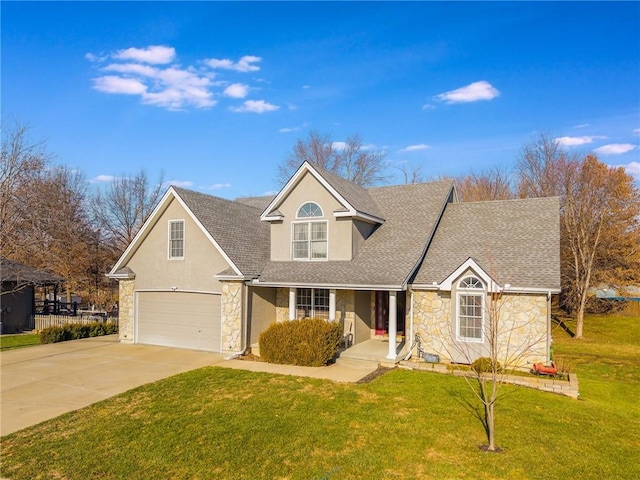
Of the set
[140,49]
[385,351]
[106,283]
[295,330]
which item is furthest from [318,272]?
[106,283]

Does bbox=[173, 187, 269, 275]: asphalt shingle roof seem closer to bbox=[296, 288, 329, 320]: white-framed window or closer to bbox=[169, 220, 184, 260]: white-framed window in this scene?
bbox=[169, 220, 184, 260]: white-framed window

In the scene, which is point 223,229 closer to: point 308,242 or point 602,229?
point 308,242

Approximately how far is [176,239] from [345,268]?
7195mm

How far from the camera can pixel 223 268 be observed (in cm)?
1598

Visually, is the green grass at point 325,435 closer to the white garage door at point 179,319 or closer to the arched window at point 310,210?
the white garage door at point 179,319

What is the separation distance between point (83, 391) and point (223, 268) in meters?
6.32

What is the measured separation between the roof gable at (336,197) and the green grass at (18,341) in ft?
39.1

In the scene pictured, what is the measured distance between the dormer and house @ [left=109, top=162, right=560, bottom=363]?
0.05m

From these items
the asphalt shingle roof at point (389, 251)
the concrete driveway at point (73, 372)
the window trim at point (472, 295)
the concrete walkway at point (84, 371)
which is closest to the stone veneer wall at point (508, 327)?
the window trim at point (472, 295)

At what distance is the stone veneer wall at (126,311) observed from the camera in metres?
17.9

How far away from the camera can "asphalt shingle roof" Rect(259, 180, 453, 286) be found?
14578 mm

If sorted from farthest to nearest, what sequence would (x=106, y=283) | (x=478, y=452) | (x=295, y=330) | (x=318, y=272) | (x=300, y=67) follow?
1. (x=106, y=283)
2. (x=300, y=67)
3. (x=318, y=272)
4. (x=295, y=330)
5. (x=478, y=452)

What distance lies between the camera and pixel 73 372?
12.9 m

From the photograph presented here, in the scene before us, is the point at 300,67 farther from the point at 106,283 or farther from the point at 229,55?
the point at 106,283
